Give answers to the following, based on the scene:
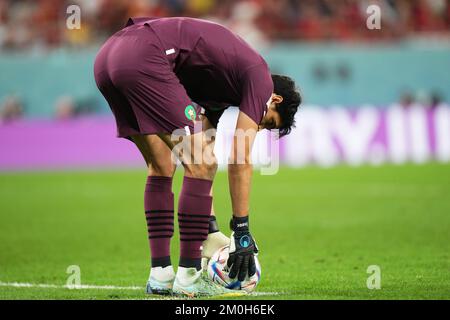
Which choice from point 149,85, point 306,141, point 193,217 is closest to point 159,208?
point 193,217

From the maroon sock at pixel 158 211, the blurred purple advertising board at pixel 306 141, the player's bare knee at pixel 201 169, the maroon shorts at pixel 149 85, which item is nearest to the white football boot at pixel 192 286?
the maroon sock at pixel 158 211

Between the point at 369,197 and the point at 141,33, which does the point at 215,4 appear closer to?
the point at 369,197

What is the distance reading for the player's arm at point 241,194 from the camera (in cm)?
691

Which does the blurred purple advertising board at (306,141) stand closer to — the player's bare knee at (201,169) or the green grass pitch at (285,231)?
the green grass pitch at (285,231)

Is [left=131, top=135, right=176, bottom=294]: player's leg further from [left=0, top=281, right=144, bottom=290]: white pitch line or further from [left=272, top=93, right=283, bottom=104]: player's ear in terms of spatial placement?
[left=272, top=93, right=283, bottom=104]: player's ear

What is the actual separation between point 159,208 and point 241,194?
78 cm

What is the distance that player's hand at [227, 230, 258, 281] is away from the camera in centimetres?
714

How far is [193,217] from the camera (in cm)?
709

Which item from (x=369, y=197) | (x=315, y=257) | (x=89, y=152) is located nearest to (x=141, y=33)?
(x=315, y=257)

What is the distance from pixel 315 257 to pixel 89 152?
45.6 feet

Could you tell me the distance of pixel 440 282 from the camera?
24.8 feet

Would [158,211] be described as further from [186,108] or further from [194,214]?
[186,108]

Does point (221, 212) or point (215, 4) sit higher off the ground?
point (215, 4)

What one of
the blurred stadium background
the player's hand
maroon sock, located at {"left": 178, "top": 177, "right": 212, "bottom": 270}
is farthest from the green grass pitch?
maroon sock, located at {"left": 178, "top": 177, "right": 212, "bottom": 270}
